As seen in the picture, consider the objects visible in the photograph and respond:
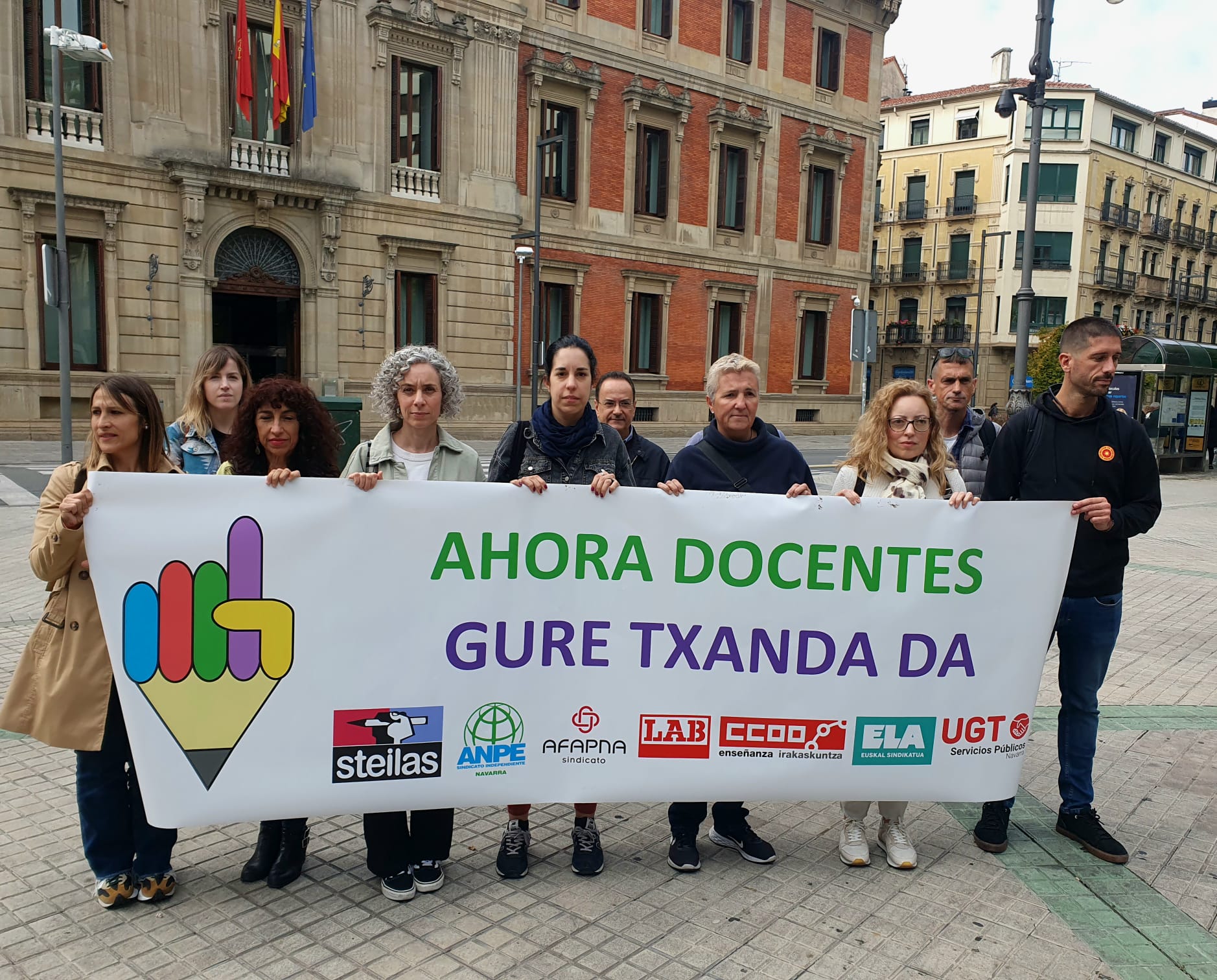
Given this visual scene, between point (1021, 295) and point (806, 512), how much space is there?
37.3 ft

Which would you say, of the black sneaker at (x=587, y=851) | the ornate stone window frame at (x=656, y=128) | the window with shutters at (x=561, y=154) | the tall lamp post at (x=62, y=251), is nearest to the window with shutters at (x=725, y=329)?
the ornate stone window frame at (x=656, y=128)

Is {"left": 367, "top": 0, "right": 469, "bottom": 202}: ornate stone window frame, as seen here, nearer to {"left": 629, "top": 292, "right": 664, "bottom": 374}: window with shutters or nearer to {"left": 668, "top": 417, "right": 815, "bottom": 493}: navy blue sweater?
{"left": 629, "top": 292, "right": 664, "bottom": 374}: window with shutters

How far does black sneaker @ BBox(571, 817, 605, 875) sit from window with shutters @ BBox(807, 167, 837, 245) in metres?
33.3

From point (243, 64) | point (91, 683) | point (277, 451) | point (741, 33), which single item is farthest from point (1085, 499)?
point (741, 33)

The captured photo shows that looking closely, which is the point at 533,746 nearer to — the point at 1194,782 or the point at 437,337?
the point at 1194,782

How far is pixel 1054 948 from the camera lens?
3205mm

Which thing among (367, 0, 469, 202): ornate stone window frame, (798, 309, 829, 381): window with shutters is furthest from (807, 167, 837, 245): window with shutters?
(367, 0, 469, 202): ornate stone window frame

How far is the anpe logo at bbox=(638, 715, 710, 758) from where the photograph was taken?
3594 millimetres

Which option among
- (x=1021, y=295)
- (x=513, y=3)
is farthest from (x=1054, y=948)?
(x=513, y=3)

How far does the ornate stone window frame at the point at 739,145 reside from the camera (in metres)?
31.1

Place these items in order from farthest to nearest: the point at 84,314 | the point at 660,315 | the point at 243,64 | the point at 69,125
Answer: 1. the point at 660,315
2. the point at 84,314
3. the point at 243,64
4. the point at 69,125

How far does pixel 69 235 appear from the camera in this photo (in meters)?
20.6

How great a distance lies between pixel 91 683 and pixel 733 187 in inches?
1249

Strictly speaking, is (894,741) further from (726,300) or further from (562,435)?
(726,300)
